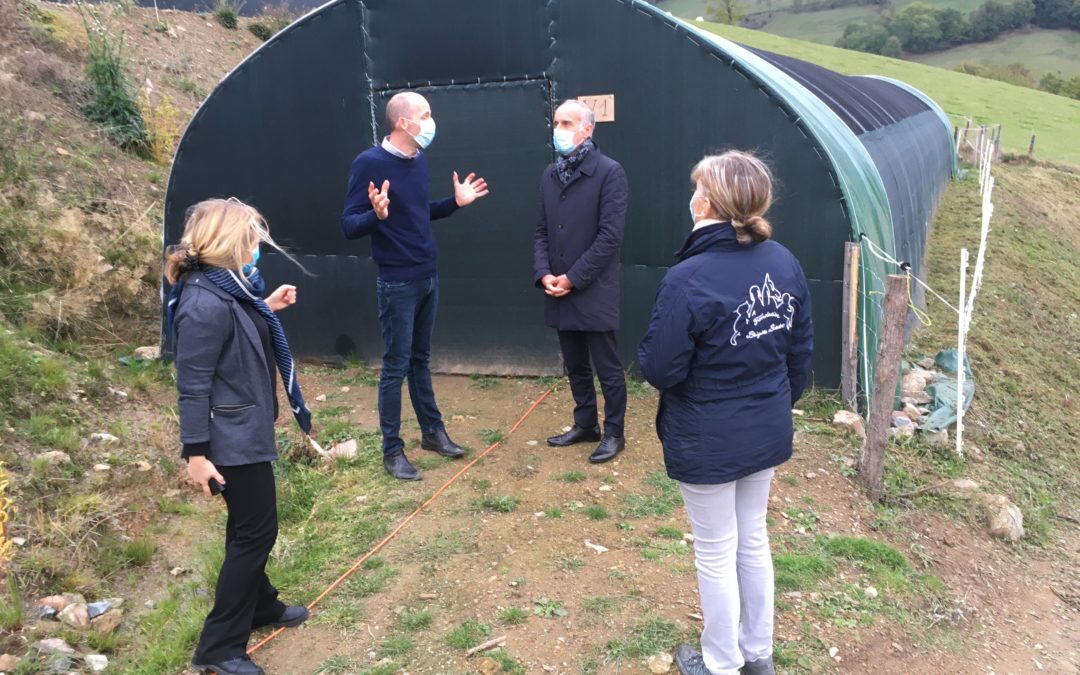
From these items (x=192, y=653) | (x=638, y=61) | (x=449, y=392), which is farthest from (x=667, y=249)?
(x=192, y=653)

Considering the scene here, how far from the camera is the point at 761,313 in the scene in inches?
108

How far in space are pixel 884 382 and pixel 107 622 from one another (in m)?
4.50

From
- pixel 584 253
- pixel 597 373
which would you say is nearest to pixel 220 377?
pixel 584 253

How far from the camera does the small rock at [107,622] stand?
382cm

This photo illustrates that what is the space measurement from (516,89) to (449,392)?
8.74 ft

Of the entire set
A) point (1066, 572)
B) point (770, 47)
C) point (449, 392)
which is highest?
point (770, 47)

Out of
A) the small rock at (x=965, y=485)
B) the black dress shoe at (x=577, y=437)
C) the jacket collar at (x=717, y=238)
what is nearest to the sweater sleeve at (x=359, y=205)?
the black dress shoe at (x=577, y=437)

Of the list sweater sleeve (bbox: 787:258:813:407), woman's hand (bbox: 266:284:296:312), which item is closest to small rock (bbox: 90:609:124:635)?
woman's hand (bbox: 266:284:296:312)

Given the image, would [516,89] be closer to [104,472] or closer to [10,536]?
[104,472]

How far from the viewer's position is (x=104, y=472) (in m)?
5.25

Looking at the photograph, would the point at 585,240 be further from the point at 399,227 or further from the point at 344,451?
the point at 344,451

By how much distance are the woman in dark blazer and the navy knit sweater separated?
1.28 meters

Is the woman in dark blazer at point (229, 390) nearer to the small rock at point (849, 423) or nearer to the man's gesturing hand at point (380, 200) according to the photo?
the man's gesturing hand at point (380, 200)

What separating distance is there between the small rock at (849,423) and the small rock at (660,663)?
290 cm
